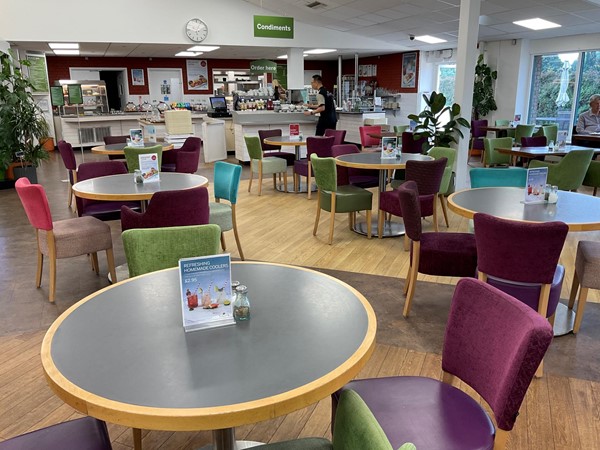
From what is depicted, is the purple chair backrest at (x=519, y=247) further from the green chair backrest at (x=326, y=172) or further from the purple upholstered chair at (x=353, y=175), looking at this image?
the purple upholstered chair at (x=353, y=175)

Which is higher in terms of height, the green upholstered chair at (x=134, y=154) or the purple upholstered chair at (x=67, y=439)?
the green upholstered chair at (x=134, y=154)

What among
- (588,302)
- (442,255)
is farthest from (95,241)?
(588,302)

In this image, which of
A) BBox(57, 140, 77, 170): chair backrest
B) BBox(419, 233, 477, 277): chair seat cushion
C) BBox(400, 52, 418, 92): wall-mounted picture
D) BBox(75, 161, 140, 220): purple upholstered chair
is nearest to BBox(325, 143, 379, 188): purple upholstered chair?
BBox(75, 161, 140, 220): purple upholstered chair

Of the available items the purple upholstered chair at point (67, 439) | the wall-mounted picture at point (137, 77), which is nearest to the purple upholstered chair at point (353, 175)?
the purple upholstered chair at point (67, 439)

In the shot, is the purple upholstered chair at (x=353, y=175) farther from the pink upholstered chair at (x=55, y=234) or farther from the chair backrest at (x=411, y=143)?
the pink upholstered chair at (x=55, y=234)

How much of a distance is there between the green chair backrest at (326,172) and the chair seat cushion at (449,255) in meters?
1.66

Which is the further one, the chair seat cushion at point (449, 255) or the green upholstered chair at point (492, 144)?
the green upholstered chair at point (492, 144)

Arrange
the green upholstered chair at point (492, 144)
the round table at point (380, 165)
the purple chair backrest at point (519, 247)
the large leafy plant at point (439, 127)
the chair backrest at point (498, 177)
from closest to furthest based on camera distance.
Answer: the purple chair backrest at point (519, 247) → the chair backrest at point (498, 177) → the round table at point (380, 165) → the large leafy plant at point (439, 127) → the green upholstered chair at point (492, 144)

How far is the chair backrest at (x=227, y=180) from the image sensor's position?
428cm

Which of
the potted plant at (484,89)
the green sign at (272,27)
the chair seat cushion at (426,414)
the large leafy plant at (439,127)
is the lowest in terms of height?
the chair seat cushion at (426,414)

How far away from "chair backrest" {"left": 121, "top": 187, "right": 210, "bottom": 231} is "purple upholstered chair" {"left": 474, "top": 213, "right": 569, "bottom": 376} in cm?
182

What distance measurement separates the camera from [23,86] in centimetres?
768

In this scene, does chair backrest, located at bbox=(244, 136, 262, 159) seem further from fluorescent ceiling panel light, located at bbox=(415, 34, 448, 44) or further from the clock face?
fluorescent ceiling panel light, located at bbox=(415, 34, 448, 44)

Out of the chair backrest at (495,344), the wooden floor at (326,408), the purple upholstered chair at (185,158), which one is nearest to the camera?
the chair backrest at (495,344)
